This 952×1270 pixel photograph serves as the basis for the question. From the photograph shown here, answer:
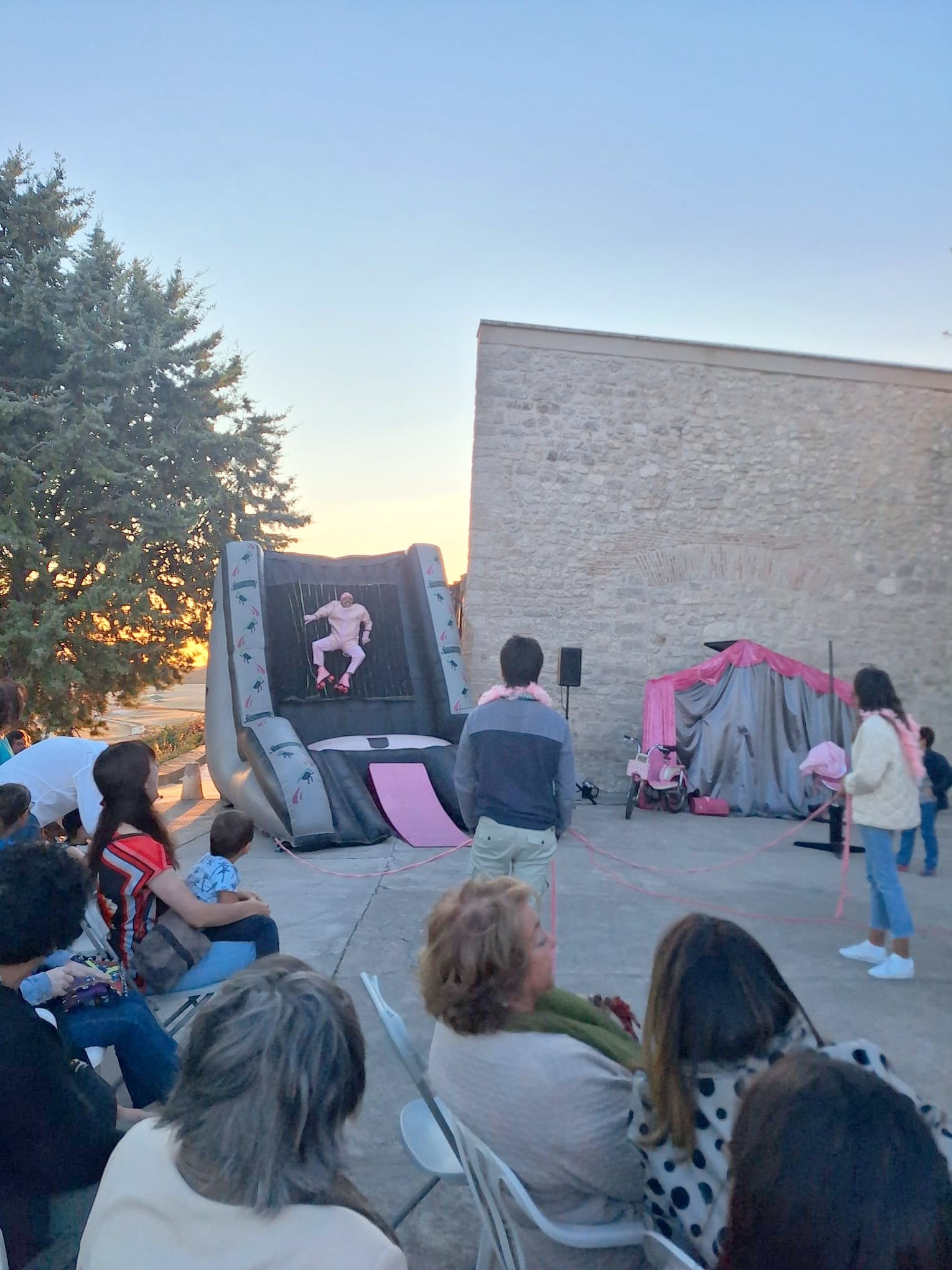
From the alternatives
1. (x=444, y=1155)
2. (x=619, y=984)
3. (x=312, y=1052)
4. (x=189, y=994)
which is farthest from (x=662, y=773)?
(x=312, y=1052)

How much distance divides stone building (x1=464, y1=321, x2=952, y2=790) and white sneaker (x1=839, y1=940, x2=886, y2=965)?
636 cm

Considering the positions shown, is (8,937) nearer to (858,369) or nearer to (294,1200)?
(294,1200)

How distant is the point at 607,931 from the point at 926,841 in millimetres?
3294

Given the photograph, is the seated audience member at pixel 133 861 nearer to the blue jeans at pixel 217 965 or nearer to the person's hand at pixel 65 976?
the blue jeans at pixel 217 965

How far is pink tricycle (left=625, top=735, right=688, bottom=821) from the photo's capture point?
→ 9664mm

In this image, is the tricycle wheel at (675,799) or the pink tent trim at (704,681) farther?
the pink tent trim at (704,681)

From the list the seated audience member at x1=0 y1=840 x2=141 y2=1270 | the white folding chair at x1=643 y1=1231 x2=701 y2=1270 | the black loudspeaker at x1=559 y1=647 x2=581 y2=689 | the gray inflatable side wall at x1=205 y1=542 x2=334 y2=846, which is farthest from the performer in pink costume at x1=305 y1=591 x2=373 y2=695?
the white folding chair at x1=643 y1=1231 x2=701 y2=1270

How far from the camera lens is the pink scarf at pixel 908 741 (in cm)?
450

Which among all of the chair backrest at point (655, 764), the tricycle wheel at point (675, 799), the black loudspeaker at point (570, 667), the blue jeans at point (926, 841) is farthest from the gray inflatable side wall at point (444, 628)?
the blue jeans at point (926, 841)

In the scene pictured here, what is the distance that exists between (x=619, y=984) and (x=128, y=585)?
1130 centimetres

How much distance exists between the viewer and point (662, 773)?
9727mm

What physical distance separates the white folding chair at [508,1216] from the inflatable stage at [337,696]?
18.2 feet

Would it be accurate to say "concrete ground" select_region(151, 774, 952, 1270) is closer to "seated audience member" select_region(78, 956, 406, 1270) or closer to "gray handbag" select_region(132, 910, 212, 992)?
"gray handbag" select_region(132, 910, 212, 992)

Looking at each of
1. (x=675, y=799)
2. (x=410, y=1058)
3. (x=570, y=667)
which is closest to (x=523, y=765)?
(x=410, y=1058)
